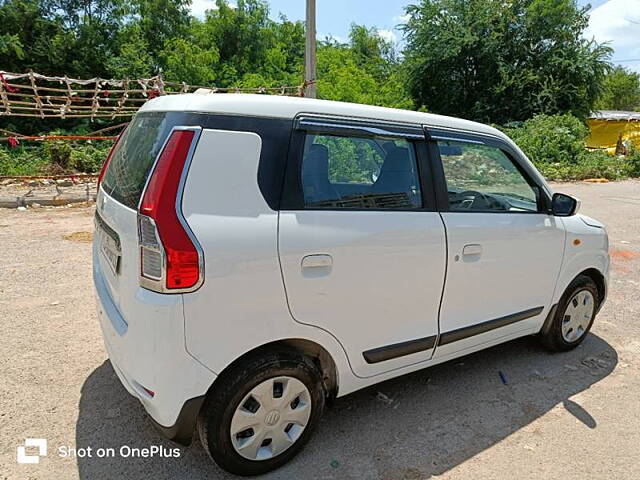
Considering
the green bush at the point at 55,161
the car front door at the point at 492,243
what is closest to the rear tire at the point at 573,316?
the car front door at the point at 492,243

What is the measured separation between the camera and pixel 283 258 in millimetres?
2070

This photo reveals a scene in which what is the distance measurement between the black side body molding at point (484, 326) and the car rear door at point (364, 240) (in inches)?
5.1

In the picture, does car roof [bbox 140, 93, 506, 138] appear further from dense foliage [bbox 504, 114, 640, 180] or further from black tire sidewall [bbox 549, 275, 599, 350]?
dense foliage [bbox 504, 114, 640, 180]

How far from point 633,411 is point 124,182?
3.42 m

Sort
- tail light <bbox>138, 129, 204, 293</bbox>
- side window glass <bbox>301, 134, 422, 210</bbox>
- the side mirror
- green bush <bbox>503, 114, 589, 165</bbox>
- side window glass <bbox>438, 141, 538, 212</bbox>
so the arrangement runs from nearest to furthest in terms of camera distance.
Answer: tail light <bbox>138, 129, 204, 293</bbox> < side window glass <bbox>301, 134, 422, 210</bbox> < side window glass <bbox>438, 141, 538, 212</bbox> < the side mirror < green bush <bbox>503, 114, 589, 165</bbox>

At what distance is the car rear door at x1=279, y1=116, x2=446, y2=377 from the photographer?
85.4 inches

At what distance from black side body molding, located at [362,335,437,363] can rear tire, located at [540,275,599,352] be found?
1408 millimetres

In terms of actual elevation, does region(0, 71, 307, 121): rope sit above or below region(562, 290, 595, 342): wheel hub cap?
above

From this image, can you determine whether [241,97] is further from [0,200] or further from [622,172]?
[622,172]

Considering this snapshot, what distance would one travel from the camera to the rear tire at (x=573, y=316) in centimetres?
352

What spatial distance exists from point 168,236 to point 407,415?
6.18ft

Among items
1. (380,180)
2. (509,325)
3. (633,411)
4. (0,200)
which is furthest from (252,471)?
(0,200)

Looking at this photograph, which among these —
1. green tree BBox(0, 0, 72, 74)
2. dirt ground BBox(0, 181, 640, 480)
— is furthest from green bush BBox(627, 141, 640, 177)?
green tree BBox(0, 0, 72, 74)

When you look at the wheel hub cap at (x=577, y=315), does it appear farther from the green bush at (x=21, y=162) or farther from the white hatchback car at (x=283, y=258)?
the green bush at (x=21, y=162)
